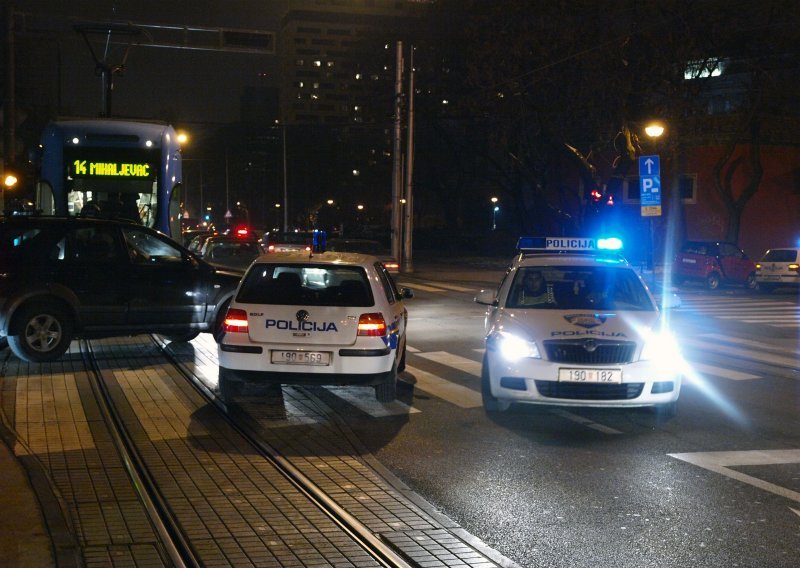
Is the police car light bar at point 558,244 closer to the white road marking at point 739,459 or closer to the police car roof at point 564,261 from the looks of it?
the police car roof at point 564,261

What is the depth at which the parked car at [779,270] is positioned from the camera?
A: 109 feet

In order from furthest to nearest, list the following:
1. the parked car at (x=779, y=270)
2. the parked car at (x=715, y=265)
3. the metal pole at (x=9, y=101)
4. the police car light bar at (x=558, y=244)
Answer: the parked car at (x=715, y=265), the parked car at (x=779, y=270), the metal pole at (x=9, y=101), the police car light bar at (x=558, y=244)

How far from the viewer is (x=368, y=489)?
7.11m

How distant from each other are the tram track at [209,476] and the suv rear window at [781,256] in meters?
26.8

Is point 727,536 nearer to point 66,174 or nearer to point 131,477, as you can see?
point 131,477

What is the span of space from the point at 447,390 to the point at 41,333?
5261mm

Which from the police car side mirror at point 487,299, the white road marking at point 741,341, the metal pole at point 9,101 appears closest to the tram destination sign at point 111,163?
the metal pole at point 9,101

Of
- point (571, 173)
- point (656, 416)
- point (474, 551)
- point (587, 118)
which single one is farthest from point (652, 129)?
point (571, 173)

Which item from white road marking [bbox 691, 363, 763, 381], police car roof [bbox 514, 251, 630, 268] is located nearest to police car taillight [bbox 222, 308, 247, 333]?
police car roof [bbox 514, 251, 630, 268]

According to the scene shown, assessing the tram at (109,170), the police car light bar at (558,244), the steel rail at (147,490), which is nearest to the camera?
the steel rail at (147,490)

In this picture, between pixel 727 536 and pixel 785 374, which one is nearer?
pixel 727 536

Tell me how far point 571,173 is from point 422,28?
11.4 meters

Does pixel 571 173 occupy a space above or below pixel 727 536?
above

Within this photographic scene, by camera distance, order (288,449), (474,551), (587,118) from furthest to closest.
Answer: (587,118) < (288,449) < (474,551)
